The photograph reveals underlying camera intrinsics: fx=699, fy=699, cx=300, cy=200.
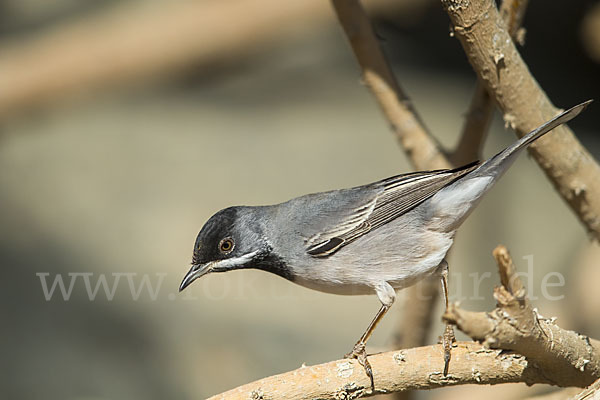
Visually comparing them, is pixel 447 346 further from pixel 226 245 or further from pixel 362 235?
pixel 226 245

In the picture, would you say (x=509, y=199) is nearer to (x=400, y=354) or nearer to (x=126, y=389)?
(x=126, y=389)

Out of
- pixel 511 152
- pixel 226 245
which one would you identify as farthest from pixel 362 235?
pixel 511 152

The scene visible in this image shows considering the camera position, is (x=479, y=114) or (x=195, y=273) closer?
(x=195, y=273)

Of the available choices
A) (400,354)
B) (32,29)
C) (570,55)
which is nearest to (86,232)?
(32,29)

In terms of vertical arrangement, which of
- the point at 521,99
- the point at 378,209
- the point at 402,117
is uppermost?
the point at 402,117

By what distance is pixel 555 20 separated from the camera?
7.92 meters

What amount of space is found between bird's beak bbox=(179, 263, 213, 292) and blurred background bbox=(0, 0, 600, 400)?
3104 millimetres

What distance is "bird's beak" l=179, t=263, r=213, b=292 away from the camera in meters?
3.68

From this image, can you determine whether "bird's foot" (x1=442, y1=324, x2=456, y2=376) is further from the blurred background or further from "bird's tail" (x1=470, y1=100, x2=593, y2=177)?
the blurred background

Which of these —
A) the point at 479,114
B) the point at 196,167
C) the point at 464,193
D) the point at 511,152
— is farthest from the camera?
the point at 196,167

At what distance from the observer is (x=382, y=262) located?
3.63 meters

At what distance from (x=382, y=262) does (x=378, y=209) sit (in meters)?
0.34

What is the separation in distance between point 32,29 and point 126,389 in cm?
458

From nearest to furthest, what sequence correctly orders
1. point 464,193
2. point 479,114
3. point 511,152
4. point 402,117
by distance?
point 511,152 → point 464,193 → point 479,114 → point 402,117
